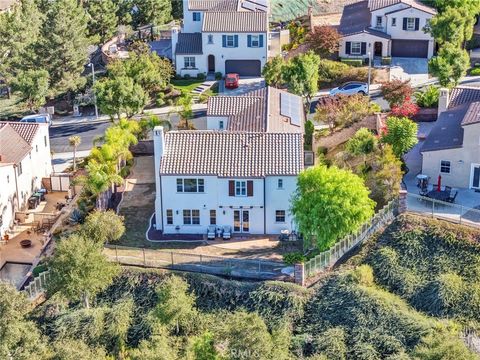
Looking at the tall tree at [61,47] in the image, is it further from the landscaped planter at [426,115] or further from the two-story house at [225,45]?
the landscaped planter at [426,115]

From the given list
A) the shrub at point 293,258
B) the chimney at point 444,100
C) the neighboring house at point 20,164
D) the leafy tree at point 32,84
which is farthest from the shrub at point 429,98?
the leafy tree at point 32,84

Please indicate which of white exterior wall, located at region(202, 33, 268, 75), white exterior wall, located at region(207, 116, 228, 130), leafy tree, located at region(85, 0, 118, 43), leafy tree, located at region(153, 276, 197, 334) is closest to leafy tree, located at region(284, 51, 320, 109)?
white exterior wall, located at region(202, 33, 268, 75)

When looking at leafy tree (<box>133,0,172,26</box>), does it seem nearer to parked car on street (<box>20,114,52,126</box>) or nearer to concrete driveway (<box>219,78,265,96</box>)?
concrete driveway (<box>219,78,265,96</box>)

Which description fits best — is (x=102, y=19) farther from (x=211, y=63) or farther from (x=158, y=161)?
(x=158, y=161)

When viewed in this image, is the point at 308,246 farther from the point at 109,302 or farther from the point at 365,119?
the point at 365,119

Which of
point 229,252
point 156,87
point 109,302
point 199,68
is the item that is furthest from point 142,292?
point 199,68
